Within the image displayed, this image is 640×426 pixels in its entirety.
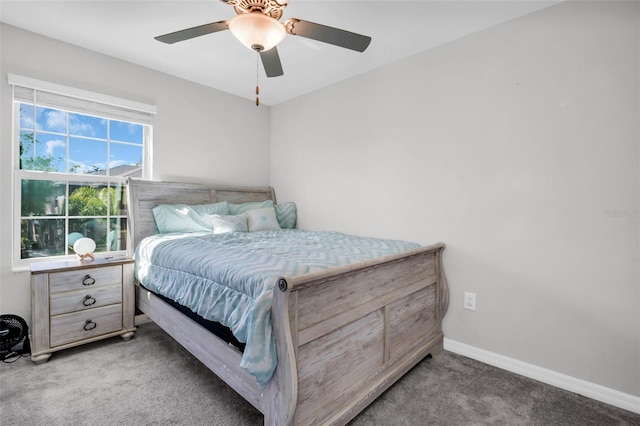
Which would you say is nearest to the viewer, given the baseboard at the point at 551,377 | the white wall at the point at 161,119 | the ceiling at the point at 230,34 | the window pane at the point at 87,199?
the baseboard at the point at 551,377

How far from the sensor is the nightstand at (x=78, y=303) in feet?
6.82

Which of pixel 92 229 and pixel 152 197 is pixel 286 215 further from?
pixel 92 229

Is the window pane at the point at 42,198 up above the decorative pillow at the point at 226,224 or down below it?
above

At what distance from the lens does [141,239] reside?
2738 millimetres

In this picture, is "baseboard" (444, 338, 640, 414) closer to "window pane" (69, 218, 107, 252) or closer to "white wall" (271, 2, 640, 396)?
"white wall" (271, 2, 640, 396)

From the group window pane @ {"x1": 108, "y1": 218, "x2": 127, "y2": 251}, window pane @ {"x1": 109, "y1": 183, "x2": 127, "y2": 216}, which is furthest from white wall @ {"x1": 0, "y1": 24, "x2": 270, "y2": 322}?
window pane @ {"x1": 108, "y1": 218, "x2": 127, "y2": 251}

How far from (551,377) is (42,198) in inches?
153

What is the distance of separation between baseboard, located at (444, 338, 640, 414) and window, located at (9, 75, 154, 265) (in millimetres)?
3101

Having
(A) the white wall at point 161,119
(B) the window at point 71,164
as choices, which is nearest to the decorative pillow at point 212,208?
(A) the white wall at point 161,119

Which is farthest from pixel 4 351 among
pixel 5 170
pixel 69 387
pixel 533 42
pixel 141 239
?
pixel 533 42

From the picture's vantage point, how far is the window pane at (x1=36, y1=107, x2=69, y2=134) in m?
2.42

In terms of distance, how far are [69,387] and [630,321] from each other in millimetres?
3238

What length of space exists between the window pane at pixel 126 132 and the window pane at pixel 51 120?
1.11ft

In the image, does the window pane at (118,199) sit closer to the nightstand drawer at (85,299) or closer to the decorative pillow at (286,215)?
the nightstand drawer at (85,299)
